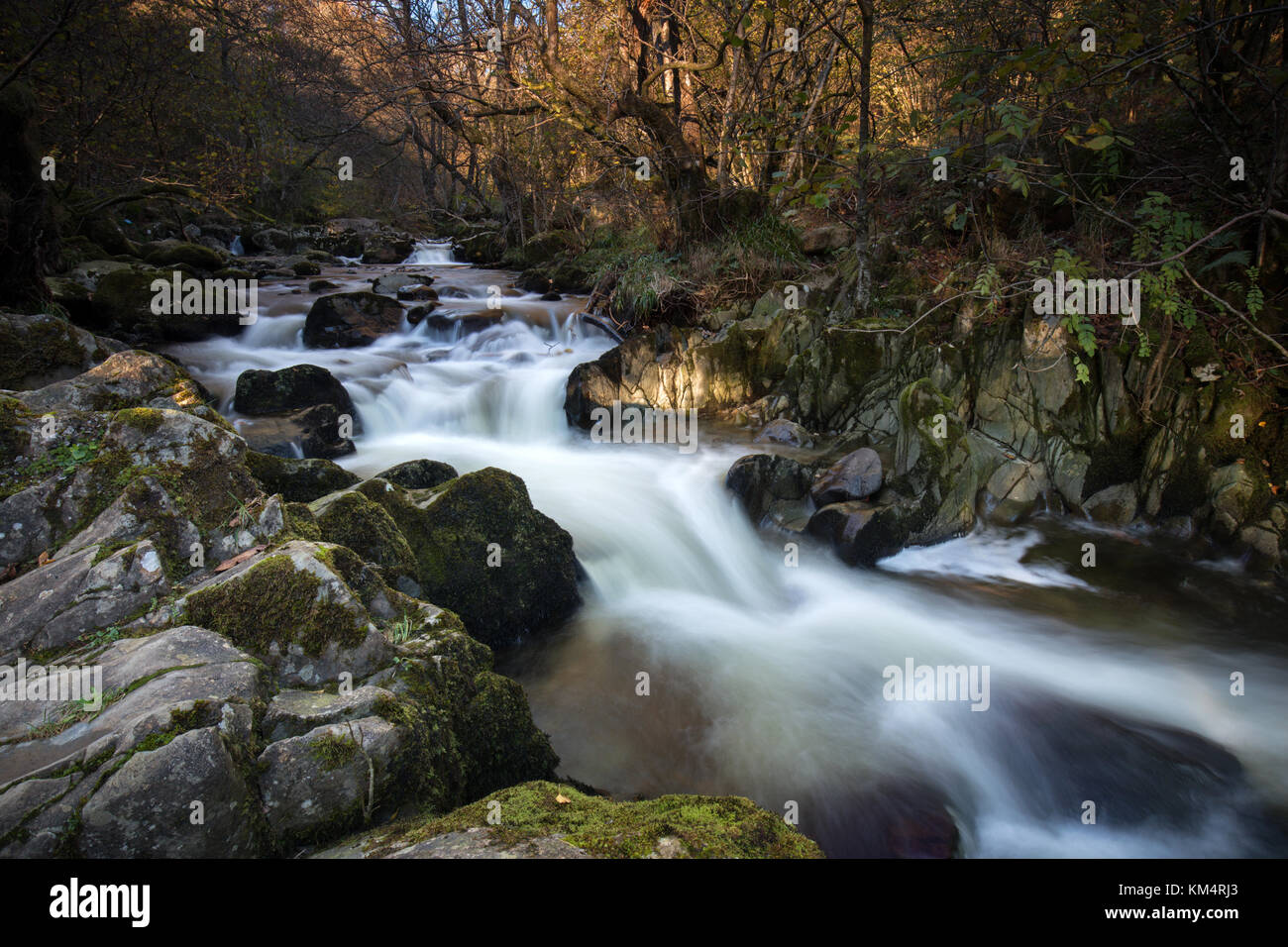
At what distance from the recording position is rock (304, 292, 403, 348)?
458 inches

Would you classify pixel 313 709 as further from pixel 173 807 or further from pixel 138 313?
pixel 138 313

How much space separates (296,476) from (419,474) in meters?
1.16

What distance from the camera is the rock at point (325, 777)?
6.98 ft

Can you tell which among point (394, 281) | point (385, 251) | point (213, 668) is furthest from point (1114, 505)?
point (385, 251)

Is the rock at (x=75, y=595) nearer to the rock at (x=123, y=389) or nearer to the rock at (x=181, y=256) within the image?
the rock at (x=123, y=389)

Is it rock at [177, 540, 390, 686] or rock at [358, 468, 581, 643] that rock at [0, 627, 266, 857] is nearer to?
rock at [177, 540, 390, 686]

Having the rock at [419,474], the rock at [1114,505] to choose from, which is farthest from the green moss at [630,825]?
the rock at [1114,505]

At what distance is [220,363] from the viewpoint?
33.0 feet

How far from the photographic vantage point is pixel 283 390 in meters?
8.11

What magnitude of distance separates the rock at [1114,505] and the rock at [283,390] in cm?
949

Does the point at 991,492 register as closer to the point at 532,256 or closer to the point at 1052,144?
the point at 1052,144

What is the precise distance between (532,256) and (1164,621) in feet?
56.7

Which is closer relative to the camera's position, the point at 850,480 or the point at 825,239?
the point at 850,480
